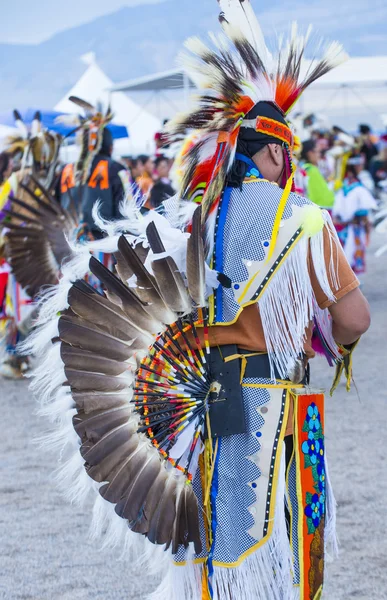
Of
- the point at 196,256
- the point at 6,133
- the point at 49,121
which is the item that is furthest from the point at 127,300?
the point at 49,121

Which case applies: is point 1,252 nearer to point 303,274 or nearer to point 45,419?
point 45,419

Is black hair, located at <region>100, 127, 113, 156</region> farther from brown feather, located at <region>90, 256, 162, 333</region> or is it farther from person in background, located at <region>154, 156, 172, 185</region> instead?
brown feather, located at <region>90, 256, 162, 333</region>

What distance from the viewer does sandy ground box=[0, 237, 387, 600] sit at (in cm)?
309

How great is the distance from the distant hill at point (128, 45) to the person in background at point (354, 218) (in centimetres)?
3756

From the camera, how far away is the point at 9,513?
3922 millimetres

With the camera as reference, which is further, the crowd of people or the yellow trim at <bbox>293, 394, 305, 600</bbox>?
the crowd of people

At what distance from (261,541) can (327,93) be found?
2401cm

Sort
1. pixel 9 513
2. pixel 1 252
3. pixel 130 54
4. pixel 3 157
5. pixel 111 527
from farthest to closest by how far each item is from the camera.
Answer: pixel 130 54 < pixel 3 157 < pixel 1 252 < pixel 9 513 < pixel 111 527

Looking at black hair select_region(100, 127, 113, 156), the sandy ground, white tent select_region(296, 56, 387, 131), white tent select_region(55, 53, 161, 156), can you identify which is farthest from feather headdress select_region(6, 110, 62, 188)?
white tent select_region(55, 53, 161, 156)

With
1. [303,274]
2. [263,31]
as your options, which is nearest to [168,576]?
[303,274]

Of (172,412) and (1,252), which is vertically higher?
(172,412)

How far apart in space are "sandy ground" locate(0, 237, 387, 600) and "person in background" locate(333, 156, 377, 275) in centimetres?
405

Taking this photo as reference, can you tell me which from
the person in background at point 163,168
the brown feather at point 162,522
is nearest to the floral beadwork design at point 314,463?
the brown feather at point 162,522

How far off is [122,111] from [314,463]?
16304 millimetres
